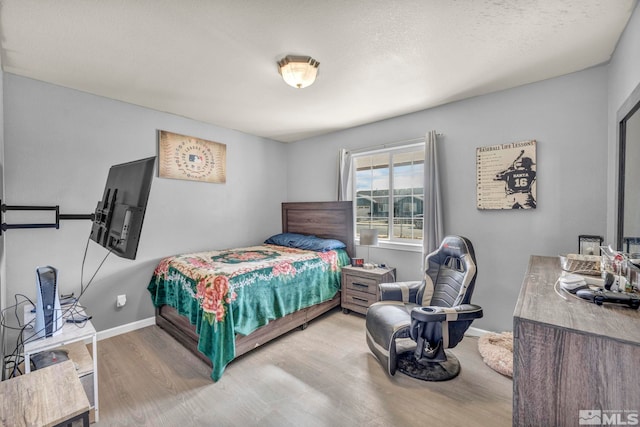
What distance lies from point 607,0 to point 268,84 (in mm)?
2380

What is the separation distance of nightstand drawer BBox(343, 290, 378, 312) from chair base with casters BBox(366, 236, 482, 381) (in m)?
0.63

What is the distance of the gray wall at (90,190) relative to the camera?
241 cm

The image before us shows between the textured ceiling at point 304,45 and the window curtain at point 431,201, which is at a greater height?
the textured ceiling at point 304,45

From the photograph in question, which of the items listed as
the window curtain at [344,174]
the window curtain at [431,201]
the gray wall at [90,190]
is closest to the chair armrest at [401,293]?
the window curtain at [431,201]

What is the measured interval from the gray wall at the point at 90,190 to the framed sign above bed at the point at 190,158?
90 millimetres

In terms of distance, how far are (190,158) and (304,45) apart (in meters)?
2.29

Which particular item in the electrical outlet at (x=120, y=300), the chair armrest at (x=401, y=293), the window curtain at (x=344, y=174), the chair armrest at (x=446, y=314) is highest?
the window curtain at (x=344, y=174)

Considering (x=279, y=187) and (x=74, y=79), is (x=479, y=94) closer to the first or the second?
(x=279, y=187)

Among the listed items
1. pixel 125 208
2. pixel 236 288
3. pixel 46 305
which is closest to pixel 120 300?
pixel 46 305

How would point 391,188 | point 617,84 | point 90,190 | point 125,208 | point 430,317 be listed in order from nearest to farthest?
1. point 125,208
2. point 430,317
3. point 617,84
4. point 90,190
5. point 391,188

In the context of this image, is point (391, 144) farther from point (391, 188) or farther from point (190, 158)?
point (190, 158)

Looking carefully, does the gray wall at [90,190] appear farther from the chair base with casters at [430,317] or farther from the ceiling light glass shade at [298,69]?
the chair base with casters at [430,317]

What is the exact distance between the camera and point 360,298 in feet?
10.9

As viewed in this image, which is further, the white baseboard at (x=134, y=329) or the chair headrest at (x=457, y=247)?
the white baseboard at (x=134, y=329)
